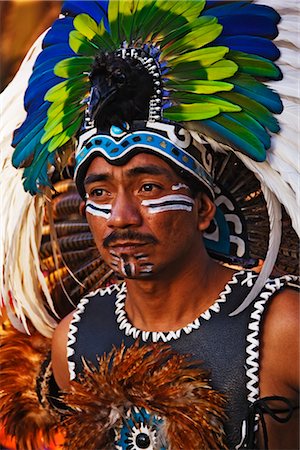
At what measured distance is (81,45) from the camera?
91.0 inches

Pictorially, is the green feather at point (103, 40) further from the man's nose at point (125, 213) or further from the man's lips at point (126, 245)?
the man's lips at point (126, 245)

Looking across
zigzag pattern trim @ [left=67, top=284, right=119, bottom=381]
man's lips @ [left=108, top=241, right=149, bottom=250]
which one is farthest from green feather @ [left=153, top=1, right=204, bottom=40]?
zigzag pattern trim @ [left=67, top=284, right=119, bottom=381]

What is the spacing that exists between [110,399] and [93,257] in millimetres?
600

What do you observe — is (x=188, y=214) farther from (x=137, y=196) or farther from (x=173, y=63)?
(x=173, y=63)

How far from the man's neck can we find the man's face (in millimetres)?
57

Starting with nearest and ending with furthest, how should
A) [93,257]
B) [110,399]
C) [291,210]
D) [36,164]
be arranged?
[291,210]
[110,399]
[36,164]
[93,257]

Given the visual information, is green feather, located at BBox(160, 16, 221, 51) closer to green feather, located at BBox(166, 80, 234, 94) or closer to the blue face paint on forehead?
green feather, located at BBox(166, 80, 234, 94)

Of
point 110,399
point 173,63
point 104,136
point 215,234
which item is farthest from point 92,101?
point 110,399

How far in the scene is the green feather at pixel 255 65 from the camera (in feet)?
7.03

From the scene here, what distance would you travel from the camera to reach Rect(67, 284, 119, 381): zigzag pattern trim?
247cm

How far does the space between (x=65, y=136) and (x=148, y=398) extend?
0.75m

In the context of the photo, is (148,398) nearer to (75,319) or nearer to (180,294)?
(180,294)

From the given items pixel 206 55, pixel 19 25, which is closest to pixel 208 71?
pixel 206 55

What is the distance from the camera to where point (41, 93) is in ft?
7.88
